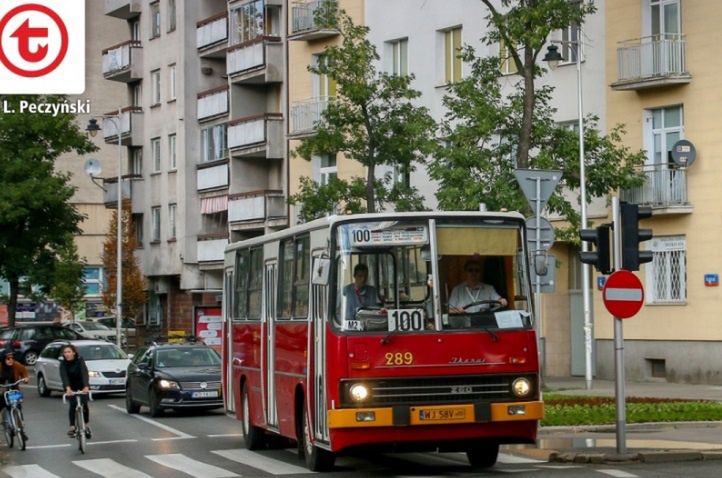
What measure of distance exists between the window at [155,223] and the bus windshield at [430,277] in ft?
182

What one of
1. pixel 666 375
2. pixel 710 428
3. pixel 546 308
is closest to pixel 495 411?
pixel 710 428

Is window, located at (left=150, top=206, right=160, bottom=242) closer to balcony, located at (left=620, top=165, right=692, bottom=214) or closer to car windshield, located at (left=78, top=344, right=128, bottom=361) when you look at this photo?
car windshield, located at (left=78, top=344, right=128, bottom=361)

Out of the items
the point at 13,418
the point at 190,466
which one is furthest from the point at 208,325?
the point at 190,466

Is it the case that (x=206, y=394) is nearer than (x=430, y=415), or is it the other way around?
(x=430, y=415)

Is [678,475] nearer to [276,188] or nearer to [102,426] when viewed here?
[102,426]

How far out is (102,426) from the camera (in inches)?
1256

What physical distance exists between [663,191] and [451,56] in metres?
Result: 10.5

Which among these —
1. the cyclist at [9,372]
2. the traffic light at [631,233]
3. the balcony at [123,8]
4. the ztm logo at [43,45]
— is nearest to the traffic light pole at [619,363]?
the traffic light at [631,233]

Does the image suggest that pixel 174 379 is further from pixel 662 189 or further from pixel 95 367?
pixel 662 189

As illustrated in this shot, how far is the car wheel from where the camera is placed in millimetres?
45719

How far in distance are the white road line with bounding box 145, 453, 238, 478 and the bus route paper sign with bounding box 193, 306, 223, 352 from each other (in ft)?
90.1

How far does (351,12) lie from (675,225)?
1704 cm

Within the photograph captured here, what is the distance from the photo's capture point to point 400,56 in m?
51.5

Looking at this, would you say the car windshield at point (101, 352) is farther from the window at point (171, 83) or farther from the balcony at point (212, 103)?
the window at point (171, 83)
